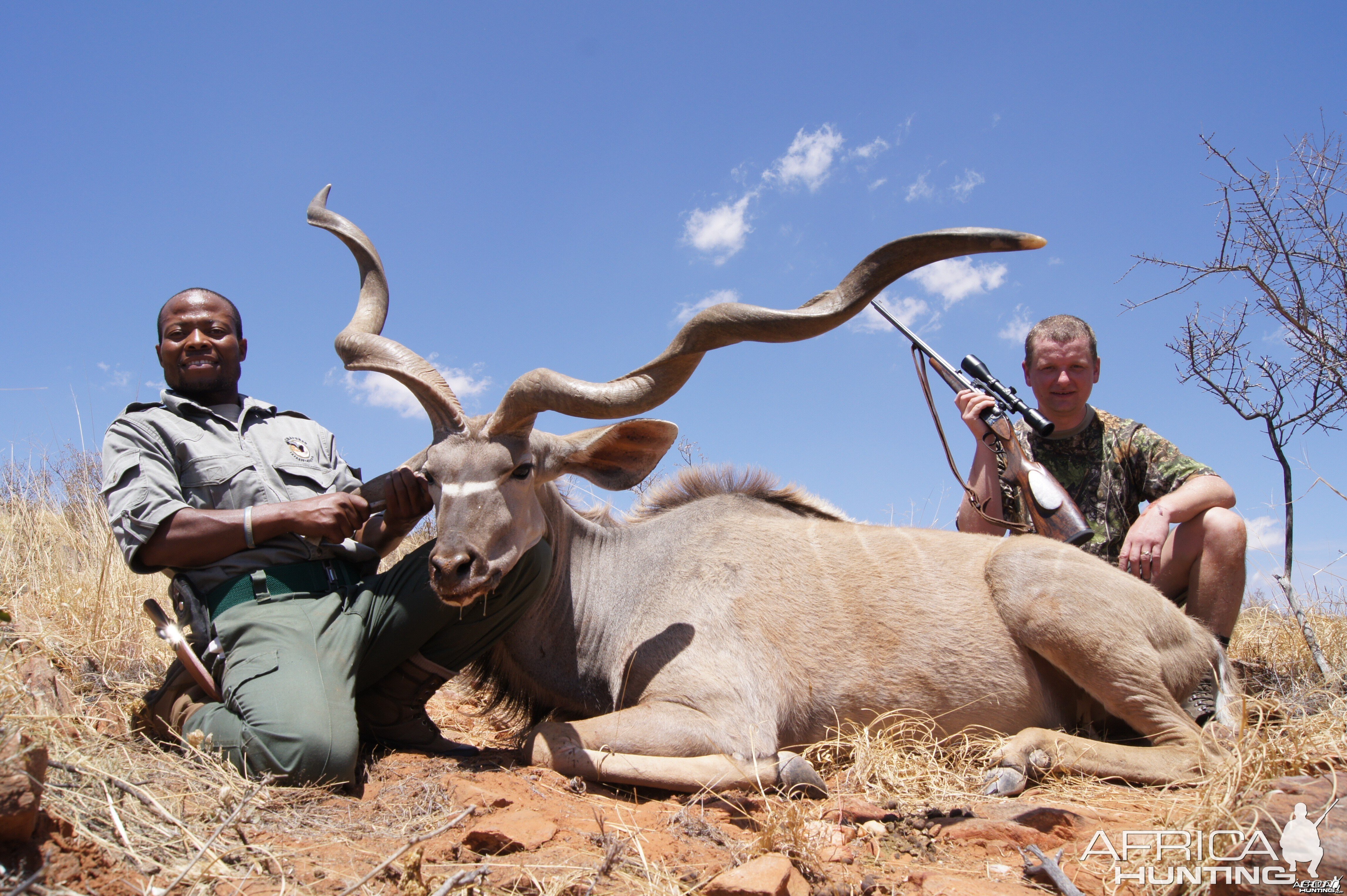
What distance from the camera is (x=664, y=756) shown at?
12.6 ft

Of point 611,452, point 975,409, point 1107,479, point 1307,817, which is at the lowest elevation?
point 1307,817

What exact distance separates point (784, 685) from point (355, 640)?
208cm

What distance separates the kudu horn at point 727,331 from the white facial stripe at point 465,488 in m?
0.32

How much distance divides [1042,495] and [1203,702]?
1.41 metres

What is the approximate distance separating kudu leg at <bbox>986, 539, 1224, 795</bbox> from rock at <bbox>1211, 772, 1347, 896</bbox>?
0.99 m

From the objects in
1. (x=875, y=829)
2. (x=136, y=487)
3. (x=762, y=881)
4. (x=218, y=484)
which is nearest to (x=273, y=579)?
(x=218, y=484)

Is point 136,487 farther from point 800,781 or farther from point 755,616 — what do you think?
point 800,781

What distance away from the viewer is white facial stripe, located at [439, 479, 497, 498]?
13.5 ft

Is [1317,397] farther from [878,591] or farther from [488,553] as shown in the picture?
[488,553]

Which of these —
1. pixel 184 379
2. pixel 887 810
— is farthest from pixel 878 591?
pixel 184 379

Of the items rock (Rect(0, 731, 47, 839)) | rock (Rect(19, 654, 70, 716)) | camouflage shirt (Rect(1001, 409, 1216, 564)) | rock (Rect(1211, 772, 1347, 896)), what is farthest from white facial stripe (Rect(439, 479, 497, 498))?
camouflage shirt (Rect(1001, 409, 1216, 564))

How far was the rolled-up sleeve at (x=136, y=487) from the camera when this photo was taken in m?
3.86

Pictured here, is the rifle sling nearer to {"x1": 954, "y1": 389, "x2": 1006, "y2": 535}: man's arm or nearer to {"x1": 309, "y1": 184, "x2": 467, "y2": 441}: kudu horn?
{"x1": 954, "y1": 389, "x2": 1006, "y2": 535}: man's arm

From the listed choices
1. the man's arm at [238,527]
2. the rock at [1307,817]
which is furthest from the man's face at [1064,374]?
the man's arm at [238,527]
